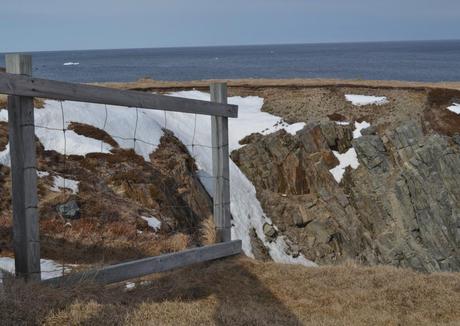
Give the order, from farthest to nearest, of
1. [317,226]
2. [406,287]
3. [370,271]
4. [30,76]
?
[317,226] < [370,271] < [406,287] < [30,76]

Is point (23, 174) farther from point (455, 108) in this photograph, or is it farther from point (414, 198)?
point (455, 108)

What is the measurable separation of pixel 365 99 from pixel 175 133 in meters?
12.9

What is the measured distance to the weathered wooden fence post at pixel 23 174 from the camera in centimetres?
773

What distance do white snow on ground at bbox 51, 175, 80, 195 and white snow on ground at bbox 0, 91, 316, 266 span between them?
6.86ft

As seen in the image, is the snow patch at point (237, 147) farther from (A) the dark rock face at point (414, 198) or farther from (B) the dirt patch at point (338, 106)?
(A) the dark rock face at point (414, 198)

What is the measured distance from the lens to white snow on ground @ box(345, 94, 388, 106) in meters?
34.2

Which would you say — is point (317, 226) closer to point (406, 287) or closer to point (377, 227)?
point (377, 227)

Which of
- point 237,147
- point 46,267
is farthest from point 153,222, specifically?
point 237,147

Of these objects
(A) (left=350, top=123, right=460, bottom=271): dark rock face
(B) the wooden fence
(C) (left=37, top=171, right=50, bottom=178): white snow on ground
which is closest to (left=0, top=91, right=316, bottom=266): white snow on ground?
(C) (left=37, top=171, right=50, bottom=178): white snow on ground

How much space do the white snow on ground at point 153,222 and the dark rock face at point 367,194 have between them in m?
10.7

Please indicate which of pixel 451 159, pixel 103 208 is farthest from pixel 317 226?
pixel 103 208

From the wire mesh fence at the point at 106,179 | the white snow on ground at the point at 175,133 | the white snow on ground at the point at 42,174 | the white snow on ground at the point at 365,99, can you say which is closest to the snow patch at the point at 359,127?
the white snow on ground at the point at 365,99

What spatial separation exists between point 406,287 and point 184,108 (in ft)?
14.6

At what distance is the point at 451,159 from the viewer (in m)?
26.9
